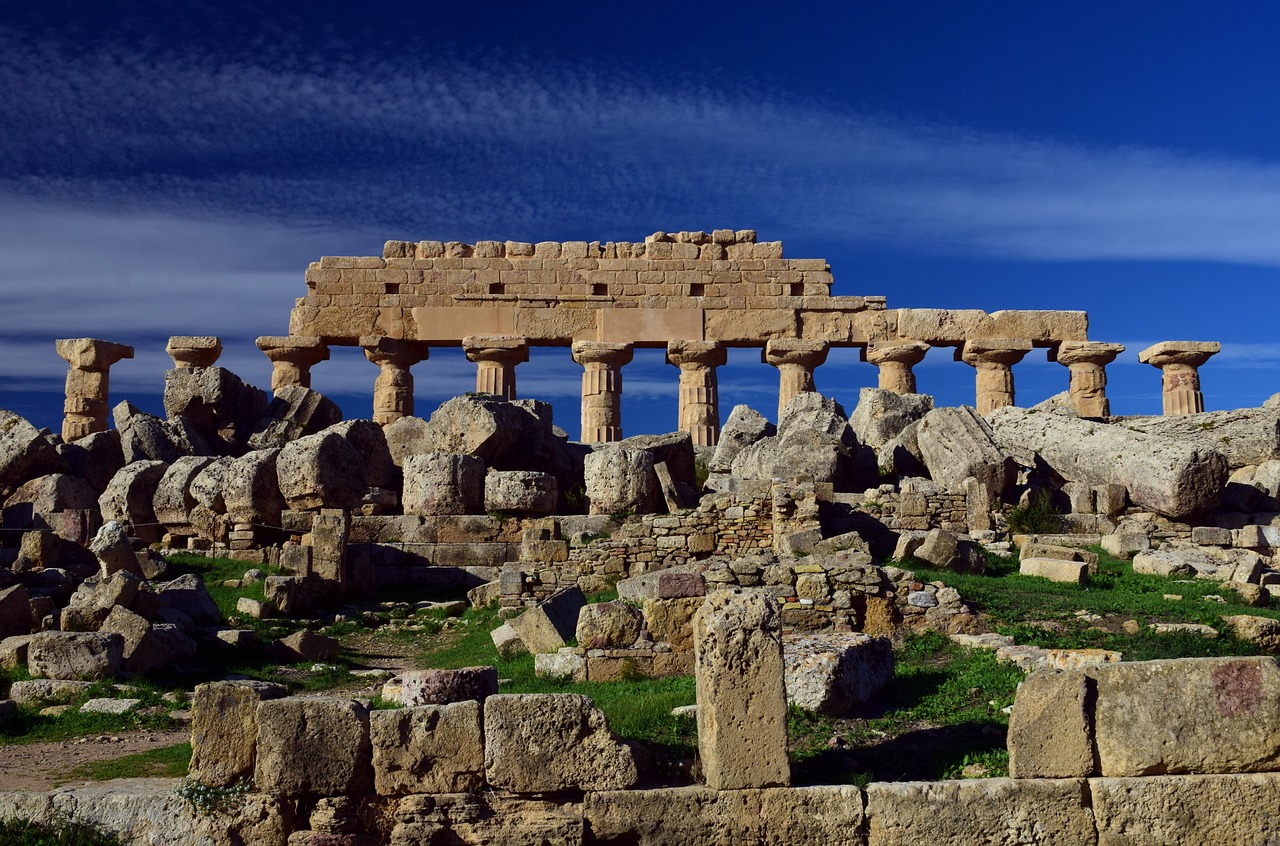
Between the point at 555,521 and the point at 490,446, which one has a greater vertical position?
the point at 490,446

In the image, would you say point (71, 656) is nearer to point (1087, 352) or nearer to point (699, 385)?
point (699, 385)

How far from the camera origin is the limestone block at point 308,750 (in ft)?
22.5

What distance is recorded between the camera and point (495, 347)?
2638 centimetres

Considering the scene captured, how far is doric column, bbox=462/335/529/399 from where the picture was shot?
2631cm

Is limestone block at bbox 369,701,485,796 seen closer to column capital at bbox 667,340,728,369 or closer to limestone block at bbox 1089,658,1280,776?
limestone block at bbox 1089,658,1280,776

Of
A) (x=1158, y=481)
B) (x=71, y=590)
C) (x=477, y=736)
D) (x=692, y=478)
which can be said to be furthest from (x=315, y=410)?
(x=477, y=736)

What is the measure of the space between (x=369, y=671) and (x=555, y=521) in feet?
18.1

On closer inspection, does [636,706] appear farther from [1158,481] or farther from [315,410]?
[315,410]

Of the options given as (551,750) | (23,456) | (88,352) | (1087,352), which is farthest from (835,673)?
(88,352)

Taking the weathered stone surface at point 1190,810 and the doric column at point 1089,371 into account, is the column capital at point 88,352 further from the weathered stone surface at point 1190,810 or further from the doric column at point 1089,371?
the weathered stone surface at point 1190,810

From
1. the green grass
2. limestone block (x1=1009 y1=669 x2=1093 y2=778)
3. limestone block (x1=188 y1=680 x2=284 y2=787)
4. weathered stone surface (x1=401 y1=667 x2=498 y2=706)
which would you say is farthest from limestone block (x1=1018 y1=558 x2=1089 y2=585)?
limestone block (x1=188 y1=680 x2=284 y2=787)

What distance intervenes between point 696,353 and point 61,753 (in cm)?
1896

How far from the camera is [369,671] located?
11773 mm

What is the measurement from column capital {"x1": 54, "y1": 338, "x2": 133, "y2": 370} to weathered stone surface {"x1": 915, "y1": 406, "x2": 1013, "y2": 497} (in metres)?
17.6
